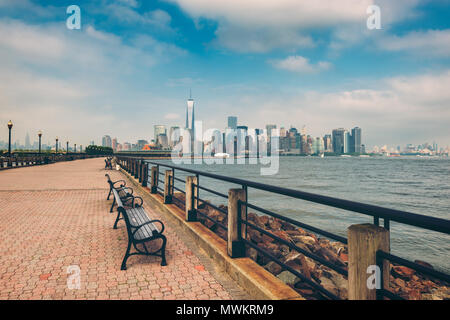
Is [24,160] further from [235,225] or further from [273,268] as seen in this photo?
[235,225]

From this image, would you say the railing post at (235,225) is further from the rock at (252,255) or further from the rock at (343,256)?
the rock at (343,256)

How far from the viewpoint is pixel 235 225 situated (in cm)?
452

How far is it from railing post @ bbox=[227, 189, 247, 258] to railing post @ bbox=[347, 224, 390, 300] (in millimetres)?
2159

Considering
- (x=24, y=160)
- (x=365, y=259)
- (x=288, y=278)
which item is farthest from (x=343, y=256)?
(x=24, y=160)

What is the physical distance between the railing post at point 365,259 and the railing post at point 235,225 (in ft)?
7.08

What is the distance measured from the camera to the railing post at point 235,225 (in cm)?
445

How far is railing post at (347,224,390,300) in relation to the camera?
2.31 meters

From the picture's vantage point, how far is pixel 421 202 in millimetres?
Result: 28078

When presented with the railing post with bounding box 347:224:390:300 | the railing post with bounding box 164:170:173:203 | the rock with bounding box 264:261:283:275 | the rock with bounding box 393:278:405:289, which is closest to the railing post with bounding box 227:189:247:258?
the rock with bounding box 264:261:283:275

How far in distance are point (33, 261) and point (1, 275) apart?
2.01 ft

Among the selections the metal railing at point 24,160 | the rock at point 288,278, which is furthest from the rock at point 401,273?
the metal railing at point 24,160

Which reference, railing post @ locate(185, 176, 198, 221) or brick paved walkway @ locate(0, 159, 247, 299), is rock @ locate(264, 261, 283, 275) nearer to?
brick paved walkway @ locate(0, 159, 247, 299)

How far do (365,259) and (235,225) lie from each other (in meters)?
2.39
